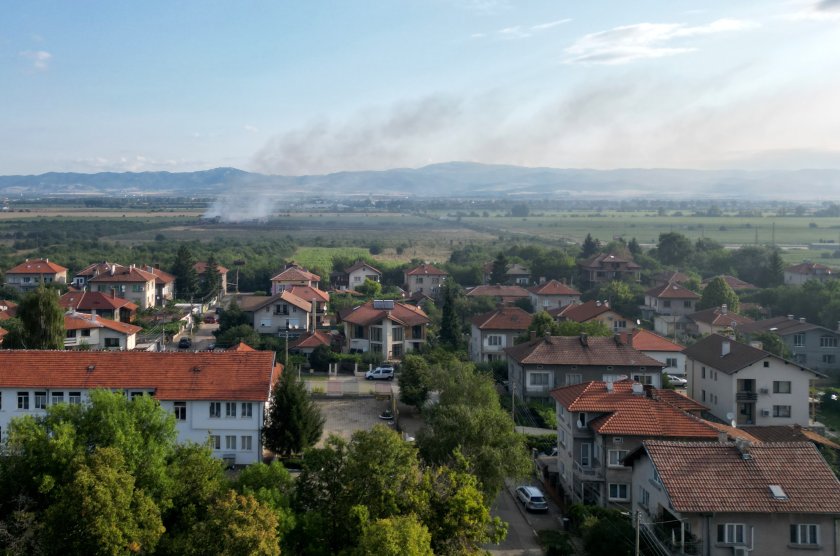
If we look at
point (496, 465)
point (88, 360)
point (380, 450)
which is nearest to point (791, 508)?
point (496, 465)

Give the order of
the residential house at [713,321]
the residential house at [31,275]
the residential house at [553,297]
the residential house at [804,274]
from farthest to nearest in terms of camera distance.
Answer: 1. the residential house at [804,274]
2. the residential house at [31,275]
3. the residential house at [553,297]
4. the residential house at [713,321]

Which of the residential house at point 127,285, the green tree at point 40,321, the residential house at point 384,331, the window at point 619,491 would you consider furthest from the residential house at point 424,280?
the window at point 619,491

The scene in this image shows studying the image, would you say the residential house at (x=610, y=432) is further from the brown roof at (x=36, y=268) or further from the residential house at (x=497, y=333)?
the brown roof at (x=36, y=268)

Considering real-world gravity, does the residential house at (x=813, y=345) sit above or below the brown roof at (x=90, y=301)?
below

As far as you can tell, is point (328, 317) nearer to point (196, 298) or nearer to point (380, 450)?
point (196, 298)

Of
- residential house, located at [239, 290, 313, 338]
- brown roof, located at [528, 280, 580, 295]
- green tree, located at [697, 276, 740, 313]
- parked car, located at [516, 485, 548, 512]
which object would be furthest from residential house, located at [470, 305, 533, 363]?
parked car, located at [516, 485, 548, 512]

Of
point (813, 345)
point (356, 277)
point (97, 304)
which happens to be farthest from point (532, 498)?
point (356, 277)
